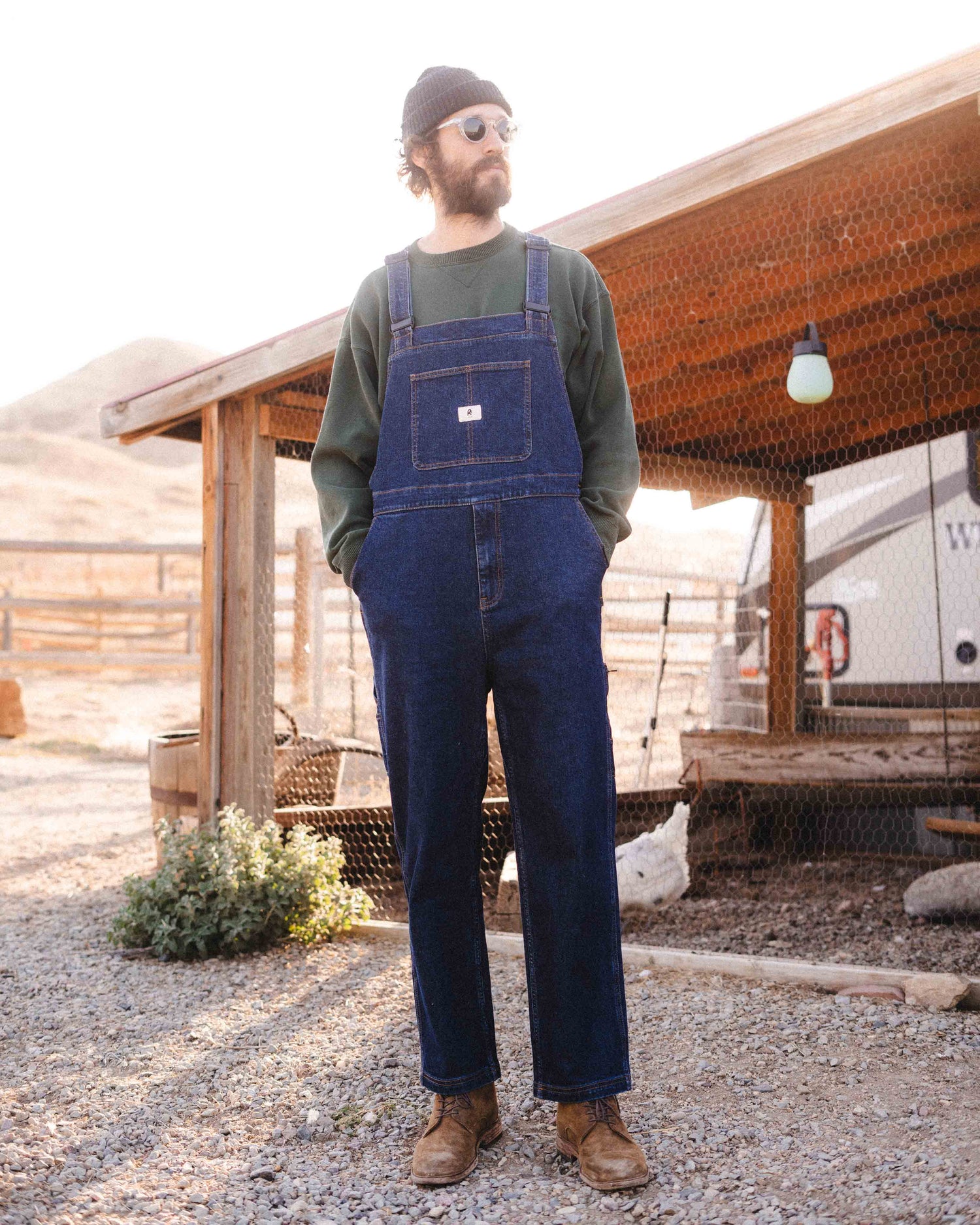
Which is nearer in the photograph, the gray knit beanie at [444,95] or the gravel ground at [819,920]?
the gray knit beanie at [444,95]

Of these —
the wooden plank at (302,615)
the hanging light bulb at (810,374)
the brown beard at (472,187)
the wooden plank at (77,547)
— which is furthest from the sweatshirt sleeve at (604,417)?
the wooden plank at (77,547)

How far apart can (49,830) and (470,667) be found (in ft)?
17.1

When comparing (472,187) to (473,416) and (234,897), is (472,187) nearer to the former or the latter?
(473,416)

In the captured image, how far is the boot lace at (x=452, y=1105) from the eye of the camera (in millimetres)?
2053

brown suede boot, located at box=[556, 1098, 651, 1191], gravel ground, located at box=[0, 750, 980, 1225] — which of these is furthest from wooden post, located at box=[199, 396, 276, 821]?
brown suede boot, located at box=[556, 1098, 651, 1191]

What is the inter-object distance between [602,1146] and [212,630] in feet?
9.46

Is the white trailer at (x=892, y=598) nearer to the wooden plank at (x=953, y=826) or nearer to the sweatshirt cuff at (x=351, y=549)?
the wooden plank at (x=953, y=826)

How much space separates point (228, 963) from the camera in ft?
12.2

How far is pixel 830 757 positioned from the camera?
489 centimetres

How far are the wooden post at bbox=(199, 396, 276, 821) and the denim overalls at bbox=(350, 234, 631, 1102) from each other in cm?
246

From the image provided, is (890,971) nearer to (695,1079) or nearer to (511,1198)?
(695,1079)

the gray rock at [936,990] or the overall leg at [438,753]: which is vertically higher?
the overall leg at [438,753]

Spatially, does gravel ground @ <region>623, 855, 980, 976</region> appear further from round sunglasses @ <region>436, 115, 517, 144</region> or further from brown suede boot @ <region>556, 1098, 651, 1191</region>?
round sunglasses @ <region>436, 115, 517, 144</region>

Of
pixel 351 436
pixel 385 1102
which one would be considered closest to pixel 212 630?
pixel 385 1102
